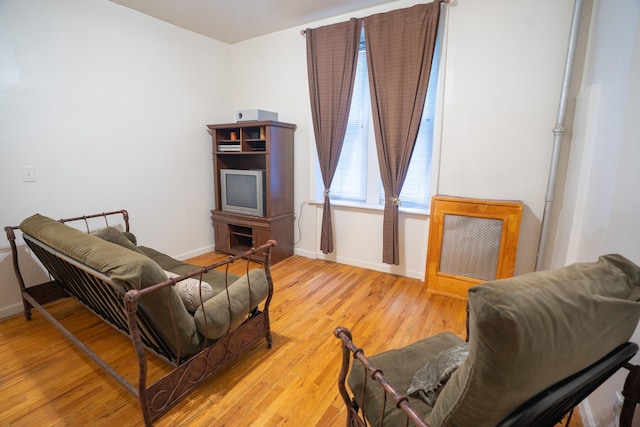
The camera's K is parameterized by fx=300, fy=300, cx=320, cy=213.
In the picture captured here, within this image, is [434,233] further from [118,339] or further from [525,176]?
[118,339]

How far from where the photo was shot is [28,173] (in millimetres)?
2465

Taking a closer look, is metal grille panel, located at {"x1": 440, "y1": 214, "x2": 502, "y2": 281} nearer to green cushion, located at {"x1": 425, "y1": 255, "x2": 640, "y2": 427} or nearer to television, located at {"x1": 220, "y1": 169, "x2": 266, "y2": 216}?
green cushion, located at {"x1": 425, "y1": 255, "x2": 640, "y2": 427}

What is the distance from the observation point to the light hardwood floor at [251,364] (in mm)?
1547

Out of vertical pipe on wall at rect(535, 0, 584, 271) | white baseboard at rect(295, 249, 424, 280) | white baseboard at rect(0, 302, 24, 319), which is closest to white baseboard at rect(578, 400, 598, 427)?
vertical pipe on wall at rect(535, 0, 584, 271)

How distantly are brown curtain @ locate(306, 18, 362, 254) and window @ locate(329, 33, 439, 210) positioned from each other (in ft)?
0.49

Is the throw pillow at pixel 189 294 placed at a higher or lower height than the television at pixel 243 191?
lower

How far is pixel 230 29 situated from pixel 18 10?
6.05ft

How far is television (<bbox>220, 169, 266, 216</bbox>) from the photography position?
3.50 m

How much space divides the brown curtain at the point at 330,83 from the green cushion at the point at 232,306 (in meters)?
1.73

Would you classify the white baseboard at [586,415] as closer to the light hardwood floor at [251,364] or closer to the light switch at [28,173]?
the light hardwood floor at [251,364]

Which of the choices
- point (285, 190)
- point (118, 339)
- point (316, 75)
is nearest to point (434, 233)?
point (285, 190)

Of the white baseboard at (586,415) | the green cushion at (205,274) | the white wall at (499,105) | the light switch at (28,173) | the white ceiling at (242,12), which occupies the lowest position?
the white baseboard at (586,415)

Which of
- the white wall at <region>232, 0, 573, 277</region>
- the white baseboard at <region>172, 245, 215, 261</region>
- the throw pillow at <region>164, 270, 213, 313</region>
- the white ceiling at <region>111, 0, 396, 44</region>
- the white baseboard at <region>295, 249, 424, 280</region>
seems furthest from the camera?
the white baseboard at <region>172, 245, 215, 261</region>

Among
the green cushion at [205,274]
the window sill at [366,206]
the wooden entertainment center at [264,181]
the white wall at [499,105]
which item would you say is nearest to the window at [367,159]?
the window sill at [366,206]
